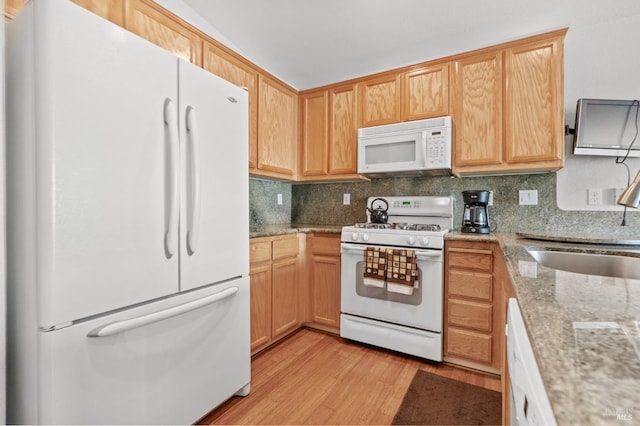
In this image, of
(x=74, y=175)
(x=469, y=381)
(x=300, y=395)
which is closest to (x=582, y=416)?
(x=74, y=175)

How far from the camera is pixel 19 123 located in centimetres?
101

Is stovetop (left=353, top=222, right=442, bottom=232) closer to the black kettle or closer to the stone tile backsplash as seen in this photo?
the black kettle

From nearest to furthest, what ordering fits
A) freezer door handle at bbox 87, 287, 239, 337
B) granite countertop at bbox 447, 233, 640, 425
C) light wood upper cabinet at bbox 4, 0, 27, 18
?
1. granite countertop at bbox 447, 233, 640, 425
2. freezer door handle at bbox 87, 287, 239, 337
3. light wood upper cabinet at bbox 4, 0, 27, 18

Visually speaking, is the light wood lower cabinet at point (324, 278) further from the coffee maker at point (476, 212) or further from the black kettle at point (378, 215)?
the coffee maker at point (476, 212)

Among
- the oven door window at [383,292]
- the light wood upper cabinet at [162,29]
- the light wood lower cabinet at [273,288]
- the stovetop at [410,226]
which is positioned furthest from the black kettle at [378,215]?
the light wood upper cabinet at [162,29]

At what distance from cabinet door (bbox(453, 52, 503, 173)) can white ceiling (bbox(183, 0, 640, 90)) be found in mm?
160

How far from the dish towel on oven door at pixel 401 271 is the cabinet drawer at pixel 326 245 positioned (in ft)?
1.72

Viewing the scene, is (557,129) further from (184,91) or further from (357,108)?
(184,91)

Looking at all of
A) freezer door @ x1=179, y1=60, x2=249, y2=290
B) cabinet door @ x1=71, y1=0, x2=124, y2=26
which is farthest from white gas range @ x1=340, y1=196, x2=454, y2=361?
cabinet door @ x1=71, y1=0, x2=124, y2=26

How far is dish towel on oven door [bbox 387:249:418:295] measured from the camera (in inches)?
83.2

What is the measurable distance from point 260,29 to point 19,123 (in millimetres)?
1600

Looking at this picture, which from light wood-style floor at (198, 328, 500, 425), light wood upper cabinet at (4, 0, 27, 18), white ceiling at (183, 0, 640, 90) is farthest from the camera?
white ceiling at (183, 0, 640, 90)

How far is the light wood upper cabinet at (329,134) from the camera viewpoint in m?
2.81

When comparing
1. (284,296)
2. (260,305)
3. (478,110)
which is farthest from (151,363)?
(478,110)
